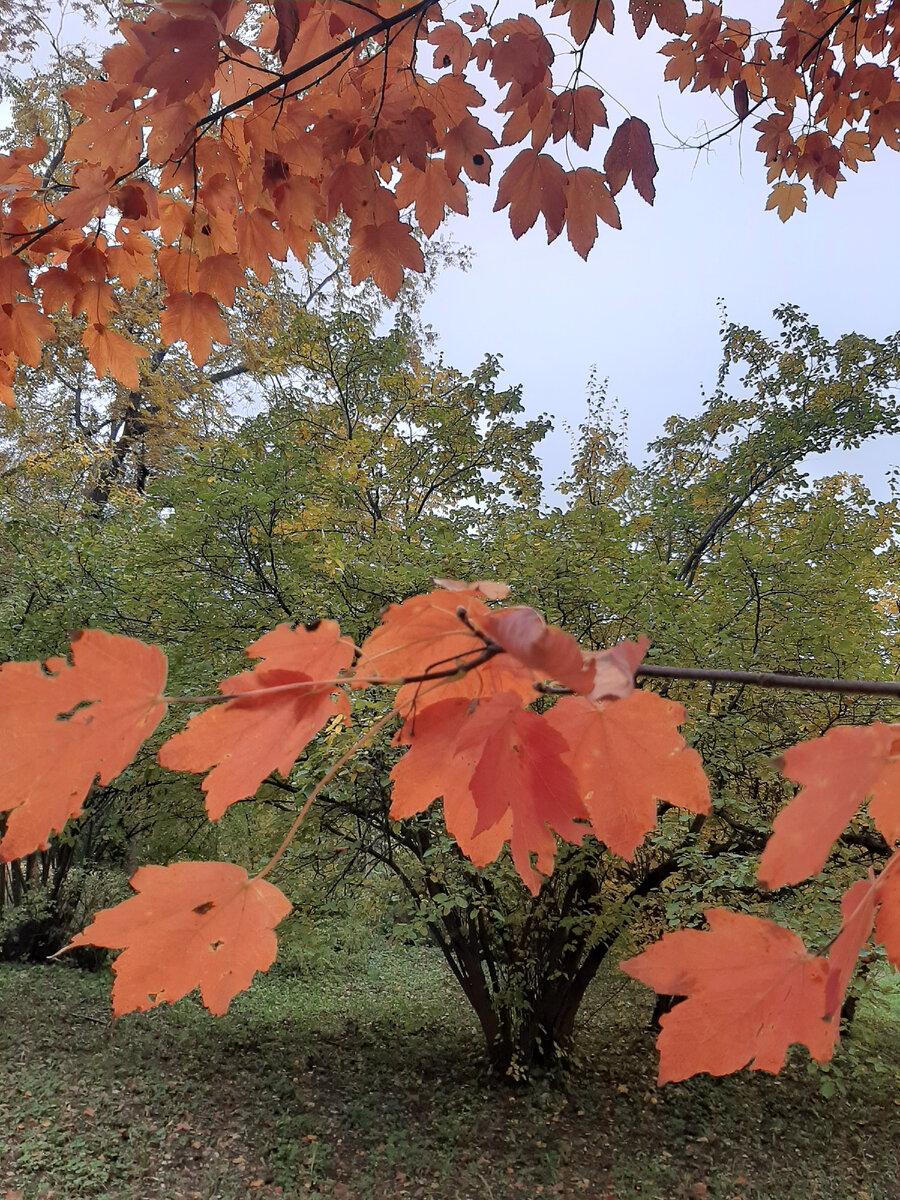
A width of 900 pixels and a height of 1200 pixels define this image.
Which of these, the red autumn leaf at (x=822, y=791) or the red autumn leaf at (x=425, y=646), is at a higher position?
the red autumn leaf at (x=425, y=646)

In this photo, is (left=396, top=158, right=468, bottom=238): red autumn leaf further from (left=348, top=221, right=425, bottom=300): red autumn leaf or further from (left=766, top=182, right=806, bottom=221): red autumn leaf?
(left=766, top=182, right=806, bottom=221): red autumn leaf

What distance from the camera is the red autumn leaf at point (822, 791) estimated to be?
0.36 metres

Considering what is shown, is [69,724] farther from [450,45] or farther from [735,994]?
[450,45]

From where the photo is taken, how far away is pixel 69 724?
0.40 m

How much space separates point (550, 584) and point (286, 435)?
7.34 feet

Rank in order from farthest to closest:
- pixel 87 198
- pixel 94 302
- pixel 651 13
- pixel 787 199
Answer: pixel 787 199, pixel 651 13, pixel 94 302, pixel 87 198

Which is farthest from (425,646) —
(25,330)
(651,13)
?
(651,13)

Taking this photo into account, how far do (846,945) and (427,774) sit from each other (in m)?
0.28

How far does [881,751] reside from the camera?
356mm

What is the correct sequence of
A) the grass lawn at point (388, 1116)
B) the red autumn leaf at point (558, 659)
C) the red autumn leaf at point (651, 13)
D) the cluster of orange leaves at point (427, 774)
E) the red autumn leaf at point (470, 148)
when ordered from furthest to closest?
the grass lawn at point (388, 1116) < the red autumn leaf at point (651, 13) < the red autumn leaf at point (470, 148) < the cluster of orange leaves at point (427, 774) < the red autumn leaf at point (558, 659)

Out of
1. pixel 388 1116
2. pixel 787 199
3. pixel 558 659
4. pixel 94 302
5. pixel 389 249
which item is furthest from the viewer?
pixel 388 1116

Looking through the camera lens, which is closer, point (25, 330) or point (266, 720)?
point (266, 720)

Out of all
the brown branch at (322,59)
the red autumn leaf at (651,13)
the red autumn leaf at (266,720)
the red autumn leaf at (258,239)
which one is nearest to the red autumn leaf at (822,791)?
the red autumn leaf at (266,720)

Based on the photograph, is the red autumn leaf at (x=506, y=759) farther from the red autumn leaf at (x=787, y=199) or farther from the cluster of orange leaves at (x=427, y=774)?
the red autumn leaf at (x=787, y=199)
